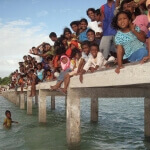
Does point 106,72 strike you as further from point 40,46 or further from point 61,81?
point 40,46

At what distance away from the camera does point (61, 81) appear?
860 centimetres

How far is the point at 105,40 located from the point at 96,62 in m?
0.58

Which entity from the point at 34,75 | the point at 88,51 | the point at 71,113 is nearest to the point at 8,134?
the point at 34,75

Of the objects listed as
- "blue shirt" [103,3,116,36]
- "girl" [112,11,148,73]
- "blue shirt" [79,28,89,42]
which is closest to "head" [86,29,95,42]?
"blue shirt" [103,3,116,36]

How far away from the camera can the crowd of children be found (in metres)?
4.65

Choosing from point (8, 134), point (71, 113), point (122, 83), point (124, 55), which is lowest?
point (8, 134)

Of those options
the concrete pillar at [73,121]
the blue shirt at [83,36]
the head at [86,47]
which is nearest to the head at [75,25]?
the blue shirt at [83,36]

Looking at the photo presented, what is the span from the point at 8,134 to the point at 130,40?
25.5ft

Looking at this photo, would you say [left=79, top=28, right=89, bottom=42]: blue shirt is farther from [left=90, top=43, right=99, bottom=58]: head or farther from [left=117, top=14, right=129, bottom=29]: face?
[left=117, top=14, right=129, bottom=29]: face

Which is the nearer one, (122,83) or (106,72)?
(122,83)

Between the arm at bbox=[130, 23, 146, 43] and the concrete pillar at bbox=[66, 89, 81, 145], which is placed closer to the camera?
the arm at bbox=[130, 23, 146, 43]

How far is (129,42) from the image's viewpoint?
468 centimetres

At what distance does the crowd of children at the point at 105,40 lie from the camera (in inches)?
183

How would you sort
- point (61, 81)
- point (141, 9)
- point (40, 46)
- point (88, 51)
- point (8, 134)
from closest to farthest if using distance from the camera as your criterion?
point (141, 9) < point (88, 51) < point (61, 81) < point (8, 134) < point (40, 46)
